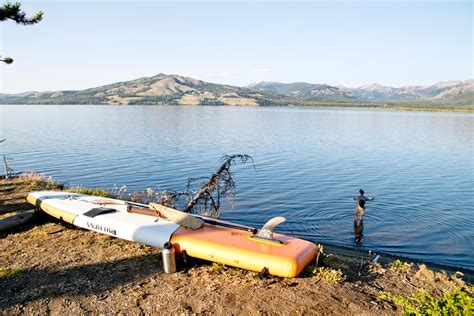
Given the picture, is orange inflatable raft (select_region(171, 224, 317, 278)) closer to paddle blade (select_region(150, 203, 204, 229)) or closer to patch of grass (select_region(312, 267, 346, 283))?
paddle blade (select_region(150, 203, 204, 229))

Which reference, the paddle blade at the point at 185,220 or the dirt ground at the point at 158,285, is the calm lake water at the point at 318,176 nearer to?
the dirt ground at the point at 158,285

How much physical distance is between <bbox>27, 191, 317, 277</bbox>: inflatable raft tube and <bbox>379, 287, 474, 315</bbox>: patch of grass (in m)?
2.31

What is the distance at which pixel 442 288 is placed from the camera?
347 inches

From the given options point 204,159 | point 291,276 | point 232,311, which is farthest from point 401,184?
point 232,311

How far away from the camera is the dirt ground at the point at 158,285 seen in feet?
24.6

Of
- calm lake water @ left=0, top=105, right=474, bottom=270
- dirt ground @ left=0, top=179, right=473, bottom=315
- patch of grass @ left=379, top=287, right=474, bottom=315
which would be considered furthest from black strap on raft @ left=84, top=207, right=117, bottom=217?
patch of grass @ left=379, top=287, right=474, bottom=315

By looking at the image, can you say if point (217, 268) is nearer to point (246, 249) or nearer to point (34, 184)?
point (246, 249)

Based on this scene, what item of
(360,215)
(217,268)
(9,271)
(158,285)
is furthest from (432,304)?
(9,271)

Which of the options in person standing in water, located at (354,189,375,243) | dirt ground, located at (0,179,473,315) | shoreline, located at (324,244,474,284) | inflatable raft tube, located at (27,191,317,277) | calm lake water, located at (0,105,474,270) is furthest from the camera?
calm lake water, located at (0,105,474,270)

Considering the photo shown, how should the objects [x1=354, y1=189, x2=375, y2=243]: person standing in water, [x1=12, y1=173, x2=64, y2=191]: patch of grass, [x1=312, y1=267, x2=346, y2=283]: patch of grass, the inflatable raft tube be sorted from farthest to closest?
1. [x1=12, y1=173, x2=64, y2=191]: patch of grass
2. [x1=354, y1=189, x2=375, y2=243]: person standing in water
3. the inflatable raft tube
4. [x1=312, y1=267, x2=346, y2=283]: patch of grass

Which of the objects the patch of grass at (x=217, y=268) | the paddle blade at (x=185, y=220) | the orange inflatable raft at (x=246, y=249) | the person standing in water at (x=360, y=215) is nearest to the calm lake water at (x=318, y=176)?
the person standing in water at (x=360, y=215)

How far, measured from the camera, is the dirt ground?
7496 mm

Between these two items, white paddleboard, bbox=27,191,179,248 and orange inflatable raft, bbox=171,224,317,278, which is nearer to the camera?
orange inflatable raft, bbox=171,224,317,278

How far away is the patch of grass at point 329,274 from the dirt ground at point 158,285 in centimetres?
11
